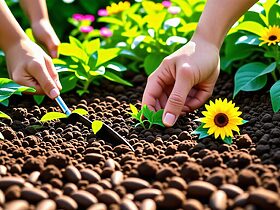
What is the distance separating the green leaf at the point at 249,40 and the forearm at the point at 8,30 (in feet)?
3.74

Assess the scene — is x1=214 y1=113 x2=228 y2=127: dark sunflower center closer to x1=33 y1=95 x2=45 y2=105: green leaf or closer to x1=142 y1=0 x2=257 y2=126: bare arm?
x1=142 y1=0 x2=257 y2=126: bare arm

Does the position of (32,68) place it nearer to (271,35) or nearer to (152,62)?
(152,62)

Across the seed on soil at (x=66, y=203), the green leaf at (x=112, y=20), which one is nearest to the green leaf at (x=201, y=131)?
the seed on soil at (x=66, y=203)

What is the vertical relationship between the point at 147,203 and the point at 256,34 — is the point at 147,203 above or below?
below

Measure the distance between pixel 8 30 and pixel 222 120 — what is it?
1.11m

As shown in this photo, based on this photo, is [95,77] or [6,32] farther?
[95,77]

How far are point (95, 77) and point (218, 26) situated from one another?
867mm

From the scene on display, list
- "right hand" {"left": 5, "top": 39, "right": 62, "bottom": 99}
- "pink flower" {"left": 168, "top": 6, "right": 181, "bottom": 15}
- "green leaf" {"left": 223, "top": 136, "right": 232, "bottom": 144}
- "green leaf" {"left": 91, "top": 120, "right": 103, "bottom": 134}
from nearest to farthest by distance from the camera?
"green leaf" {"left": 223, "top": 136, "right": 232, "bottom": 144} → "green leaf" {"left": 91, "top": 120, "right": 103, "bottom": 134} → "right hand" {"left": 5, "top": 39, "right": 62, "bottom": 99} → "pink flower" {"left": 168, "top": 6, "right": 181, "bottom": 15}

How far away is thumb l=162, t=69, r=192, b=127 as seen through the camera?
2240 millimetres

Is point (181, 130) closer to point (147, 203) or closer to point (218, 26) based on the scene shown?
point (218, 26)

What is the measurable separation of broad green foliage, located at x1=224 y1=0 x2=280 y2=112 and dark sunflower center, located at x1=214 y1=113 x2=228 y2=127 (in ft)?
1.19

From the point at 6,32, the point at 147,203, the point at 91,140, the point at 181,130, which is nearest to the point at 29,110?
the point at 6,32

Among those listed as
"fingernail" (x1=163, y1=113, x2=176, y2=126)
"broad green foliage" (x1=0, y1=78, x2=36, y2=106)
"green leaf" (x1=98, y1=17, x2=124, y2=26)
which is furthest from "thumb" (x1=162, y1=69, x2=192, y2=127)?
"green leaf" (x1=98, y1=17, x2=124, y2=26)

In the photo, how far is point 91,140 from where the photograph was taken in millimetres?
2197
